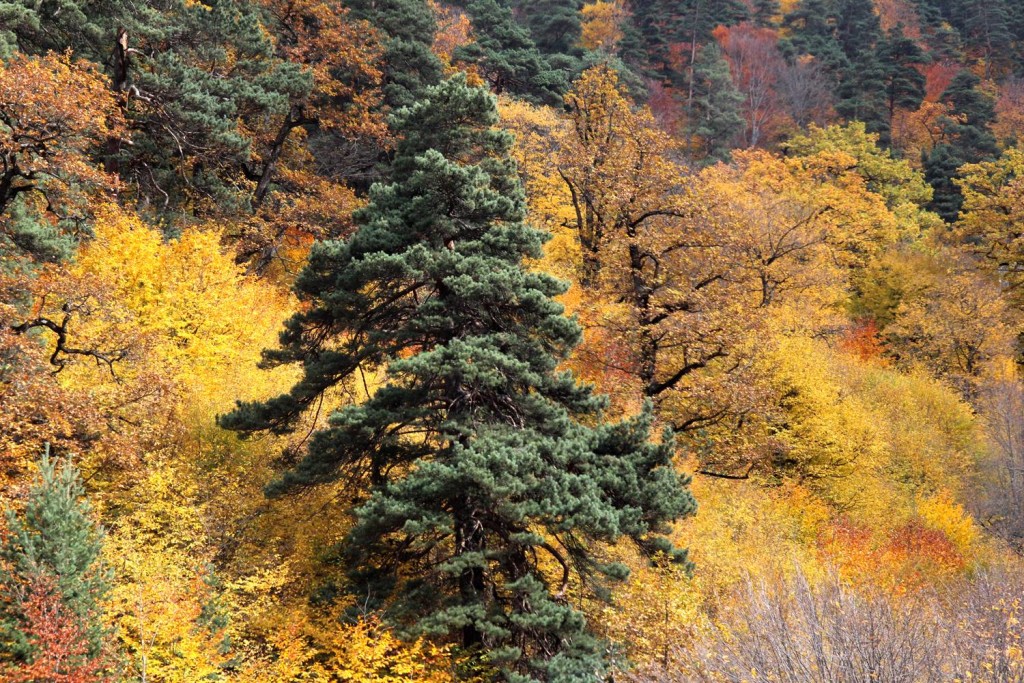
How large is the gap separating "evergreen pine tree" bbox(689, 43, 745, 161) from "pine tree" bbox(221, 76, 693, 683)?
3827cm

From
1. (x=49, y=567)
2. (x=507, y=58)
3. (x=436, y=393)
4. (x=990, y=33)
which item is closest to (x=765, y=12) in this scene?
(x=990, y=33)

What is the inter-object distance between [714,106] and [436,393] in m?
44.0

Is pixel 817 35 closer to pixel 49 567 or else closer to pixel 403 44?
pixel 403 44

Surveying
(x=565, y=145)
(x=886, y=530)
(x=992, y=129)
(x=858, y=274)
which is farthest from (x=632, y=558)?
(x=992, y=129)

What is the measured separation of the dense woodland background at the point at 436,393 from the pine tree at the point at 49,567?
5cm

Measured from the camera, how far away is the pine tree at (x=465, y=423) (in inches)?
510

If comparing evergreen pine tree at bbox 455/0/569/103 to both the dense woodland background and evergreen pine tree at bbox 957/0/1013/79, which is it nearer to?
the dense woodland background

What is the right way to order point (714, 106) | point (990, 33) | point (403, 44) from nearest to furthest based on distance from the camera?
point (403, 44) < point (714, 106) < point (990, 33)

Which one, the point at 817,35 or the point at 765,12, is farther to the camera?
the point at 765,12

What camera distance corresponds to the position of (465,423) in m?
14.0

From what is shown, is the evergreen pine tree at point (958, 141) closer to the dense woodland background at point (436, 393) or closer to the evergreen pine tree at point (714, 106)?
the dense woodland background at point (436, 393)

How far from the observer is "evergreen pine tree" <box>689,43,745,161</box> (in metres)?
52.8

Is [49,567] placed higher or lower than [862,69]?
lower

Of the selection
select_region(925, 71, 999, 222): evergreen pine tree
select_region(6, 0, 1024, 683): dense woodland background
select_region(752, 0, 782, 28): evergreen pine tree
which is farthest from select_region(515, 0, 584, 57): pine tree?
select_region(925, 71, 999, 222): evergreen pine tree
